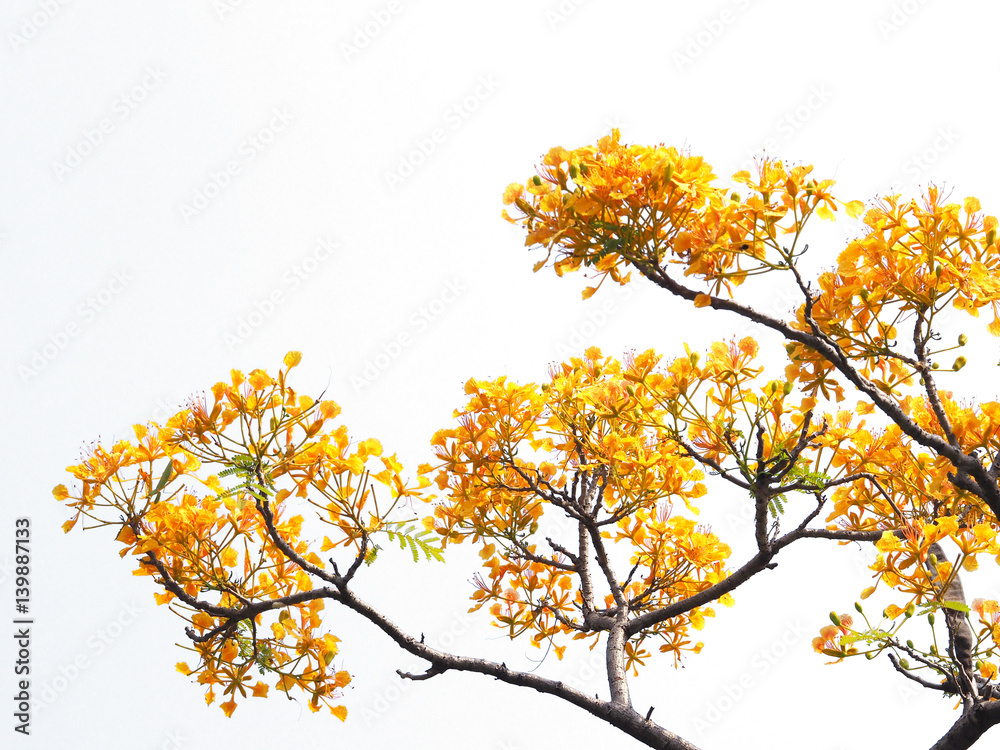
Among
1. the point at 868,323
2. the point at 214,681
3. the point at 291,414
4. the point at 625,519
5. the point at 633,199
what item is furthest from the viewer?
the point at 625,519

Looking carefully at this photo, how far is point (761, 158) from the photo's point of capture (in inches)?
104

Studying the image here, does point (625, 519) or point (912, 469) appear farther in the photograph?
point (625, 519)

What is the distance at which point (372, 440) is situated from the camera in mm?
3158

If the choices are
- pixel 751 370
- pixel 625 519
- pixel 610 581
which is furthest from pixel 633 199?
pixel 610 581

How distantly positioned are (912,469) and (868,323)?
63 centimetres

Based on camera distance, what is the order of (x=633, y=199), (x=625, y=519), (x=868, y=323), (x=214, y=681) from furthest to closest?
1. (x=625, y=519)
2. (x=214, y=681)
3. (x=868, y=323)
4. (x=633, y=199)

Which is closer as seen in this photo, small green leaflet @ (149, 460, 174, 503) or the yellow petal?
the yellow petal

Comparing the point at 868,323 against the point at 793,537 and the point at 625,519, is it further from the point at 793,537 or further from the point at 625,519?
the point at 625,519

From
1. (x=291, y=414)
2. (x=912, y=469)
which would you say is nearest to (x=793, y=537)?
(x=912, y=469)

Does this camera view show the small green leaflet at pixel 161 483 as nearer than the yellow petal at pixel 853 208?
No

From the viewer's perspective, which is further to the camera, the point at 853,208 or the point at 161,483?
the point at 161,483

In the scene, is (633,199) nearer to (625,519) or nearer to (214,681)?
(625,519)

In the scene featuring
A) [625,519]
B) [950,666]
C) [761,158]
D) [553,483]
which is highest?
[761,158]

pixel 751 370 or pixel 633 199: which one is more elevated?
pixel 633 199
